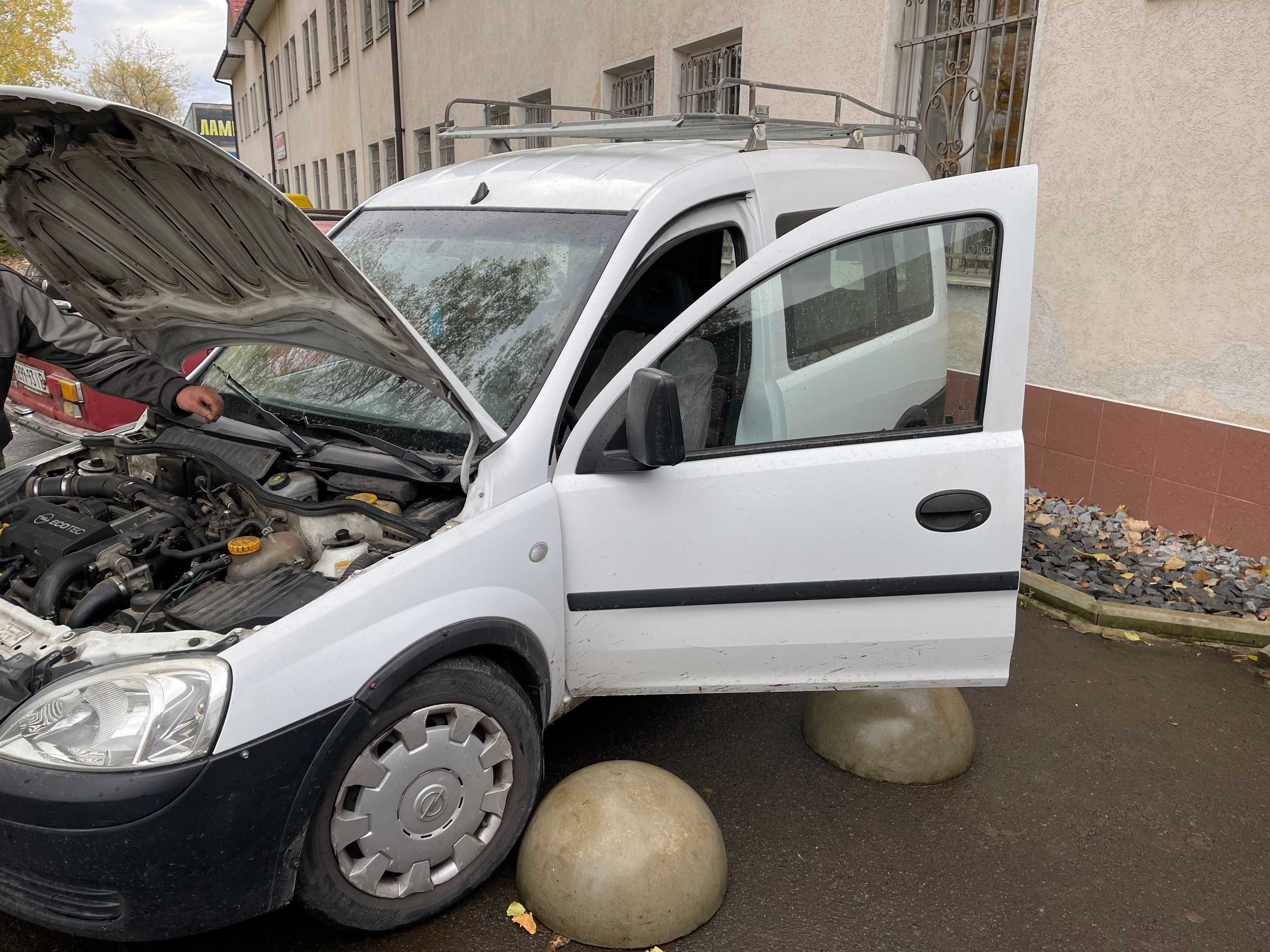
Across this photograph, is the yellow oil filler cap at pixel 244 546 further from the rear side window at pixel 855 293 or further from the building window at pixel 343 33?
the building window at pixel 343 33

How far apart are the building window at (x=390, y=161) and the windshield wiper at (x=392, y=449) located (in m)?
17.9

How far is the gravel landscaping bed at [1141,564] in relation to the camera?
4.55 meters

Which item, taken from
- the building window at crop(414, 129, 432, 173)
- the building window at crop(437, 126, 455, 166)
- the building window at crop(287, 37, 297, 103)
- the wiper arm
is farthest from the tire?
the building window at crop(287, 37, 297, 103)

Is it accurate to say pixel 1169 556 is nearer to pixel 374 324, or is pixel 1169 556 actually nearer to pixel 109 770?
pixel 374 324

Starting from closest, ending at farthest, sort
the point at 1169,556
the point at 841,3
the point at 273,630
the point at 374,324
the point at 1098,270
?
the point at 273,630, the point at 374,324, the point at 1169,556, the point at 1098,270, the point at 841,3

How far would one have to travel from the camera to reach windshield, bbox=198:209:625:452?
9.23 ft

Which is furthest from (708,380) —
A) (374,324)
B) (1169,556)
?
(1169,556)

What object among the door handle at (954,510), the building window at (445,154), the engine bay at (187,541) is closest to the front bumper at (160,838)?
the engine bay at (187,541)

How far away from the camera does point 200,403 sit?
2.97 meters

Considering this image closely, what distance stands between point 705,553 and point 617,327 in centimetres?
103

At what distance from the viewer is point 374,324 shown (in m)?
2.44

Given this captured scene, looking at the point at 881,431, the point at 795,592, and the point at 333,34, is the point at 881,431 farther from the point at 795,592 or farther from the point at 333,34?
the point at 333,34

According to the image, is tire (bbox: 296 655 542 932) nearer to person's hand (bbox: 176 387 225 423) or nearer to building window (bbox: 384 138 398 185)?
person's hand (bbox: 176 387 225 423)

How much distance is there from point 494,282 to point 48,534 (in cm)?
150
